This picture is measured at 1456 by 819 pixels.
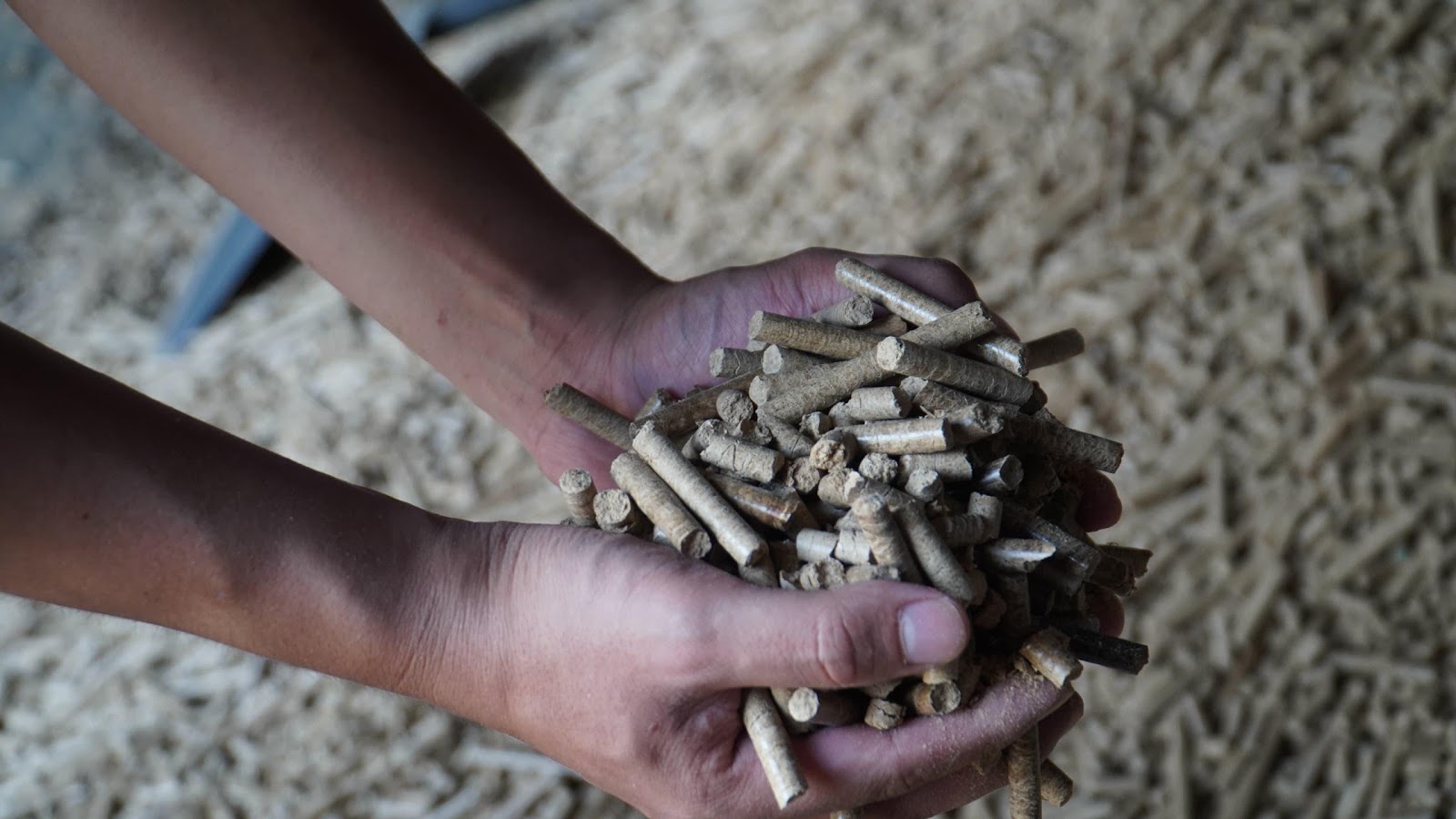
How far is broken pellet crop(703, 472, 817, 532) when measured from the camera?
1.55m

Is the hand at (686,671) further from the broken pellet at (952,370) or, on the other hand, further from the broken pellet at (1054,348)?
the broken pellet at (1054,348)

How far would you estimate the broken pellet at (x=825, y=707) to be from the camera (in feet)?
4.69

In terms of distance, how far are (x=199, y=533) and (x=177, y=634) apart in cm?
208

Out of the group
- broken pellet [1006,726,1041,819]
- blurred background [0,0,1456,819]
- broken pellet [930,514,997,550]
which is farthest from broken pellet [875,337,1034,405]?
blurred background [0,0,1456,819]

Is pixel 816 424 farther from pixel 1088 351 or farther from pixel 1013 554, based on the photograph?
pixel 1088 351

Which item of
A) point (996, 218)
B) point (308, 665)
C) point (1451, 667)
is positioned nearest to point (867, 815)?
point (308, 665)

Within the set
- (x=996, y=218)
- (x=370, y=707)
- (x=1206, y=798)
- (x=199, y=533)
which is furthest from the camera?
(x=996, y=218)

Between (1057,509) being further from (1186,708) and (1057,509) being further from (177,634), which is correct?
(177,634)

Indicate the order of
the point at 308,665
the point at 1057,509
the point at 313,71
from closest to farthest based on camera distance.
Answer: the point at 308,665 → the point at 1057,509 → the point at 313,71

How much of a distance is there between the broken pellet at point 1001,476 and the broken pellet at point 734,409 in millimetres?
339

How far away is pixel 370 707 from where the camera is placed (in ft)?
9.91

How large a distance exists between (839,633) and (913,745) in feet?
0.80

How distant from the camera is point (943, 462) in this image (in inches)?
61.6

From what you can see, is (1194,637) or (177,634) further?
(177,634)
